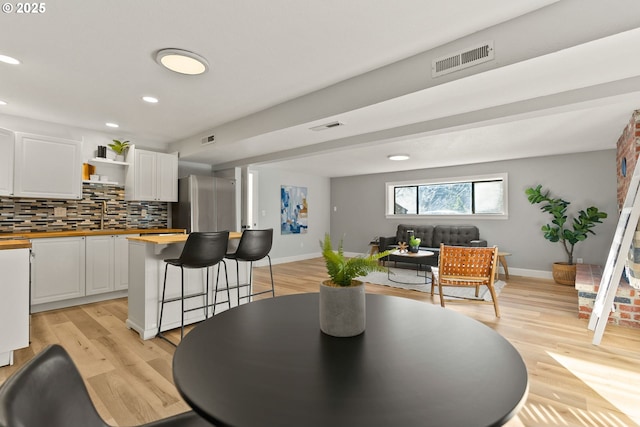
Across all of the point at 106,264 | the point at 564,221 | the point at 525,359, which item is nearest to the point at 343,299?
the point at 525,359

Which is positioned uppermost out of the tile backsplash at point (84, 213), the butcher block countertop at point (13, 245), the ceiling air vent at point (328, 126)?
the ceiling air vent at point (328, 126)

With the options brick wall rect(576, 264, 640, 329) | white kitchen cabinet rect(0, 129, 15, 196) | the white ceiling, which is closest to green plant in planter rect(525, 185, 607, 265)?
the white ceiling

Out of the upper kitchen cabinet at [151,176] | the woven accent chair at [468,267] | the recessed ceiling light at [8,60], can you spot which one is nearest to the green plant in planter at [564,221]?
the woven accent chair at [468,267]

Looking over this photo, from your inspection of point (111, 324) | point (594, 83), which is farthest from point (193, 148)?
point (594, 83)

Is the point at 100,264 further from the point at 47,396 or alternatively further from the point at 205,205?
the point at 47,396

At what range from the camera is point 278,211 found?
299 inches

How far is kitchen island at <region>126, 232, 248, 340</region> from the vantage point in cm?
290

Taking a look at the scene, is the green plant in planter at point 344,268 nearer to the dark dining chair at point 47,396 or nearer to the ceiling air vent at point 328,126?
the dark dining chair at point 47,396

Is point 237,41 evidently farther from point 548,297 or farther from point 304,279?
point 548,297

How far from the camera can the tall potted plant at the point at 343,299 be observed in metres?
0.96

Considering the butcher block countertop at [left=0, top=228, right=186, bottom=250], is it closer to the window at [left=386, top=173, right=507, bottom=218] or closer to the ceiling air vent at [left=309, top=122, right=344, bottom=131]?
the ceiling air vent at [left=309, top=122, right=344, bottom=131]

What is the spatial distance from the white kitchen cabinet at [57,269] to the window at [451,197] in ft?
20.6

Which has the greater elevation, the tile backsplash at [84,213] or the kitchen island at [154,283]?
the tile backsplash at [84,213]

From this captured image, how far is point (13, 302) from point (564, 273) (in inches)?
272
